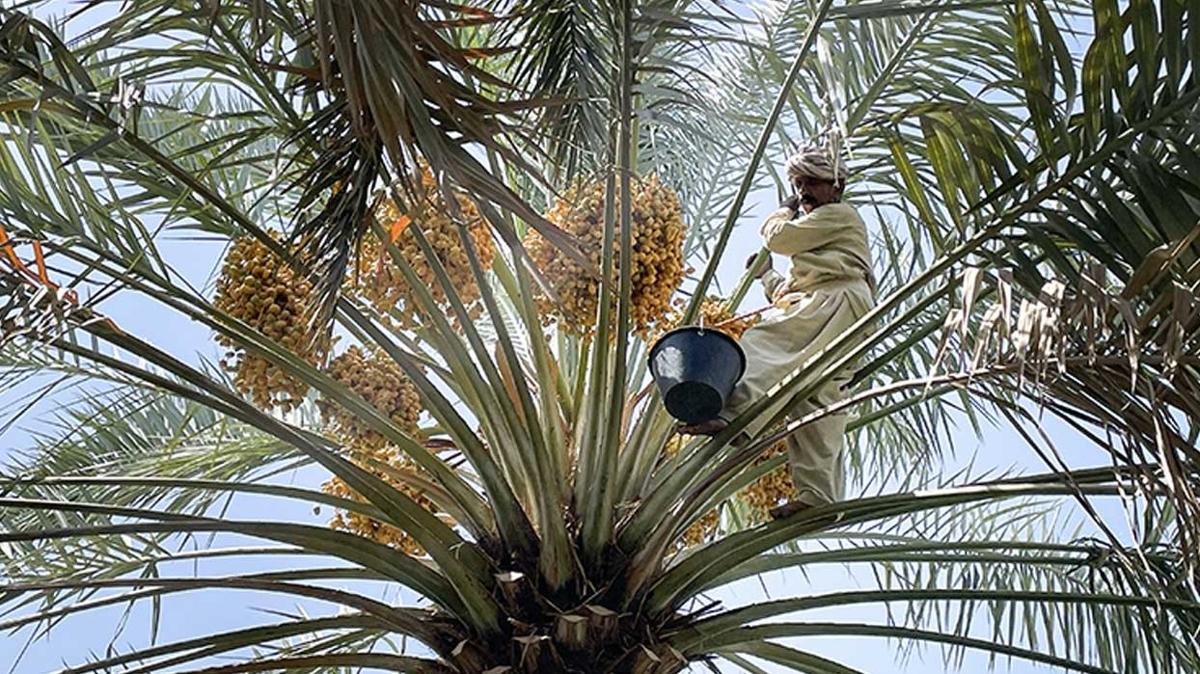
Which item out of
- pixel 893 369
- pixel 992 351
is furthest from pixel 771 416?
pixel 893 369

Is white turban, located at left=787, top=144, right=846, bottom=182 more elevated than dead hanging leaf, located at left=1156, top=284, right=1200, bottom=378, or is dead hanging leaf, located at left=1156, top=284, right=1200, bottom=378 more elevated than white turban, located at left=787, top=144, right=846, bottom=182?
white turban, located at left=787, top=144, right=846, bottom=182

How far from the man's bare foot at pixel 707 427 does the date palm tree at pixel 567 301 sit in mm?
27

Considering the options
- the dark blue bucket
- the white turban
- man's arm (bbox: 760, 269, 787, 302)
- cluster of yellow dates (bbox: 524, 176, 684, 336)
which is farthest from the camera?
man's arm (bbox: 760, 269, 787, 302)

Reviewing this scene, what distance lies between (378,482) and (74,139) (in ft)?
5.33

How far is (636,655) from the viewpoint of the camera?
157 inches

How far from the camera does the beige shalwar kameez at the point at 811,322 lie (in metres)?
4.21

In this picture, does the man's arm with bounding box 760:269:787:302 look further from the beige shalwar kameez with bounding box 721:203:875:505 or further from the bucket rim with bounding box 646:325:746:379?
the bucket rim with bounding box 646:325:746:379

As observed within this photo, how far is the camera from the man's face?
15.5 ft

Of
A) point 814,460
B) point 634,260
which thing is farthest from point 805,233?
point 814,460

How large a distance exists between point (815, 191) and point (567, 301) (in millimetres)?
895

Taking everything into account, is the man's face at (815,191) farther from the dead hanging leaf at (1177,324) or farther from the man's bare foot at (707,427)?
the dead hanging leaf at (1177,324)

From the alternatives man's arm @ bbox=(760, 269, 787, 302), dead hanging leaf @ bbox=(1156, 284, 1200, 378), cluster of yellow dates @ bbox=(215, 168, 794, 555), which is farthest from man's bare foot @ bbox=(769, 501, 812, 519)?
dead hanging leaf @ bbox=(1156, 284, 1200, 378)

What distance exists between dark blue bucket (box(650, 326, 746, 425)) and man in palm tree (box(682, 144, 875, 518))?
4.9 inches

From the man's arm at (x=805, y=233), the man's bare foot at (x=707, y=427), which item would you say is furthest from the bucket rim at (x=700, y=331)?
the man's arm at (x=805, y=233)
